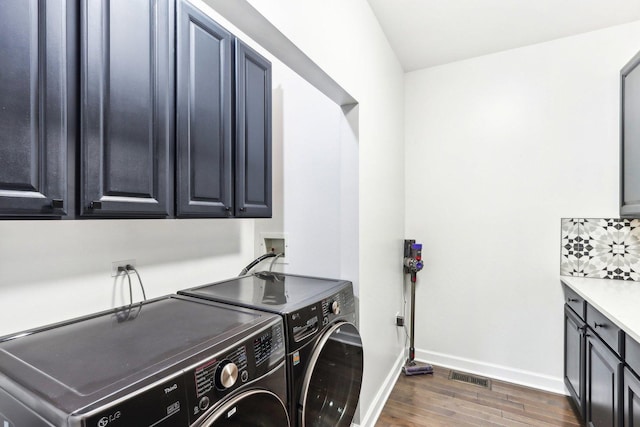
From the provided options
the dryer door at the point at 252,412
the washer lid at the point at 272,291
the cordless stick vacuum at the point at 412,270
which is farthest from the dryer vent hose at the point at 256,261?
the cordless stick vacuum at the point at 412,270

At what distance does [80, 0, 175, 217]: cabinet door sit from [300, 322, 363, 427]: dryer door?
87 centimetres

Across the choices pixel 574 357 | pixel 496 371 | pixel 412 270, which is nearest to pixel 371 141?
pixel 412 270

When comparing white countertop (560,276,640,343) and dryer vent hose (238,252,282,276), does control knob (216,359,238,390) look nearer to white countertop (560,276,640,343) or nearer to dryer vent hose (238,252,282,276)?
dryer vent hose (238,252,282,276)

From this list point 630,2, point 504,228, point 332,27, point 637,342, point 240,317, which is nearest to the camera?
point 240,317

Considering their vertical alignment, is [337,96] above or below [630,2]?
below

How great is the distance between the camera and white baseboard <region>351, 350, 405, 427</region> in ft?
6.55

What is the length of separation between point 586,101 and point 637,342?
189cm

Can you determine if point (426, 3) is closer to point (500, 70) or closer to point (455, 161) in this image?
point (500, 70)

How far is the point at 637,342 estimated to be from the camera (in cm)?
130

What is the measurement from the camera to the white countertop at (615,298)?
1.42 meters

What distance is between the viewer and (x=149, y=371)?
0.71 meters

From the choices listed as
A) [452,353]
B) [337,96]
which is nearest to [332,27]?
[337,96]

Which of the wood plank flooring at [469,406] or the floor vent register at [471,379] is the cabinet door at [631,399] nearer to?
the wood plank flooring at [469,406]

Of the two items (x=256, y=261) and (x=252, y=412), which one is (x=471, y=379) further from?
(x=252, y=412)
